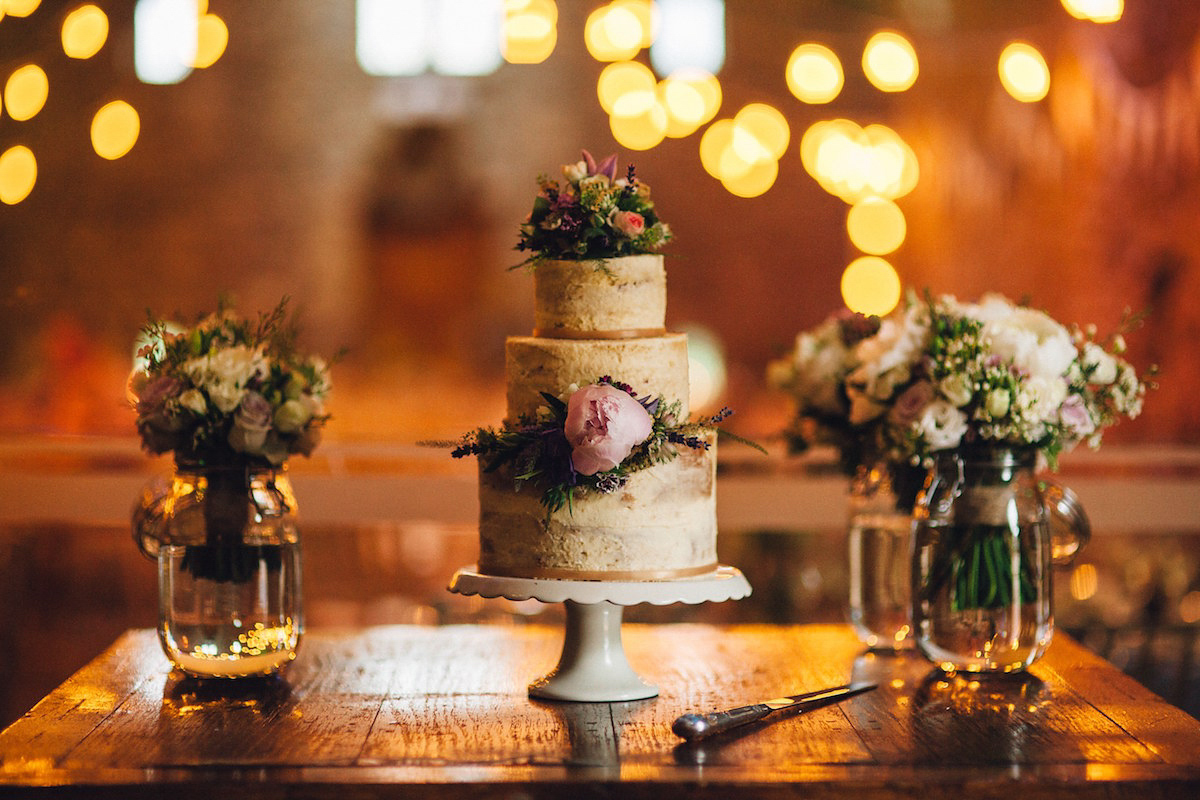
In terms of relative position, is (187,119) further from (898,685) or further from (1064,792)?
(1064,792)

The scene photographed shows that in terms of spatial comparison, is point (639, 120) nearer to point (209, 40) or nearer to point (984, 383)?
point (209, 40)

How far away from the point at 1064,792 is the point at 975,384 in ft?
2.36

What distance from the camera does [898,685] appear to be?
2.10 metres

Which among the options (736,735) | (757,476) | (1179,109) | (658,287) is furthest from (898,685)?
(1179,109)

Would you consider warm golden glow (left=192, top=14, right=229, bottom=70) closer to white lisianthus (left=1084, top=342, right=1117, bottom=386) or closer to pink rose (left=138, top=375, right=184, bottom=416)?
pink rose (left=138, top=375, right=184, bottom=416)

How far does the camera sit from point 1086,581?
438 centimetres

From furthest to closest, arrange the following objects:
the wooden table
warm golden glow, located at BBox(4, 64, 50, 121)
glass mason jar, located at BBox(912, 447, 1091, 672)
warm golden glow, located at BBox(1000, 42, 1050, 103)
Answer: warm golden glow, located at BBox(1000, 42, 1050, 103) → warm golden glow, located at BBox(4, 64, 50, 121) → glass mason jar, located at BBox(912, 447, 1091, 672) → the wooden table

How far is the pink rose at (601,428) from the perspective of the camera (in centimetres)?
177

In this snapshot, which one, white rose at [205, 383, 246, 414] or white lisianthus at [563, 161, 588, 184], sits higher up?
white lisianthus at [563, 161, 588, 184]

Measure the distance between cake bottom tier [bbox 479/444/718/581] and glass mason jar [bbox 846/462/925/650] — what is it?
0.59 m

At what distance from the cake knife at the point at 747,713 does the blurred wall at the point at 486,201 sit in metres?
2.42

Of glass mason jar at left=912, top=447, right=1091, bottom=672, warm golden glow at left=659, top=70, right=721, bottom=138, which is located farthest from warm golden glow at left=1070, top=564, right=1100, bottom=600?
glass mason jar at left=912, top=447, right=1091, bottom=672

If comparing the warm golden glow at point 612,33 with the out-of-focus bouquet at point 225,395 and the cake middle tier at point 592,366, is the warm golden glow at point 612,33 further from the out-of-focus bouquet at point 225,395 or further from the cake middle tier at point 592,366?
the cake middle tier at point 592,366

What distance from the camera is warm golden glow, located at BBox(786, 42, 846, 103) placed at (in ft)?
14.6
